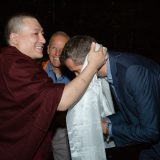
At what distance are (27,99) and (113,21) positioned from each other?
1030 cm

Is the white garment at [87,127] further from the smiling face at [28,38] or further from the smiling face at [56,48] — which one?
the smiling face at [56,48]

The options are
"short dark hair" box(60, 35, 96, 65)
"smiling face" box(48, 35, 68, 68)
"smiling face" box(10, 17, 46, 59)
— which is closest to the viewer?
"short dark hair" box(60, 35, 96, 65)

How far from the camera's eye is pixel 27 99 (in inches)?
87.9

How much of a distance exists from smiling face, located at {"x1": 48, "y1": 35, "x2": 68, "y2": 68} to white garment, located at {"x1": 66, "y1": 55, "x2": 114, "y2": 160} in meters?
1.58

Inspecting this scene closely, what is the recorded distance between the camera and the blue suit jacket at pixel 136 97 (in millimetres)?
2191

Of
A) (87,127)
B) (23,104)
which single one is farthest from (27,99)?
(87,127)

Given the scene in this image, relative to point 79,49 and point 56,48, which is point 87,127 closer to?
point 79,49

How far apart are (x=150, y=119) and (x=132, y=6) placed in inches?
410

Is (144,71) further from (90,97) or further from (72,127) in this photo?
(72,127)

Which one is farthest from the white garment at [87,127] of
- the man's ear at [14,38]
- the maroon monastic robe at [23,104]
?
the man's ear at [14,38]

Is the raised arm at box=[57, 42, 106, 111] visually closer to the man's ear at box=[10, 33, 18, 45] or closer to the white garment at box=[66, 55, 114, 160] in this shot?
the white garment at box=[66, 55, 114, 160]

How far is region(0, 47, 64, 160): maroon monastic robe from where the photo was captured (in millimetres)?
2217

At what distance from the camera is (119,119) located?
8.72 ft

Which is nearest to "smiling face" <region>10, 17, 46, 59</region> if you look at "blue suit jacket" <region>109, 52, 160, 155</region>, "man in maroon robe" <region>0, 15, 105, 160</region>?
"man in maroon robe" <region>0, 15, 105, 160</region>
